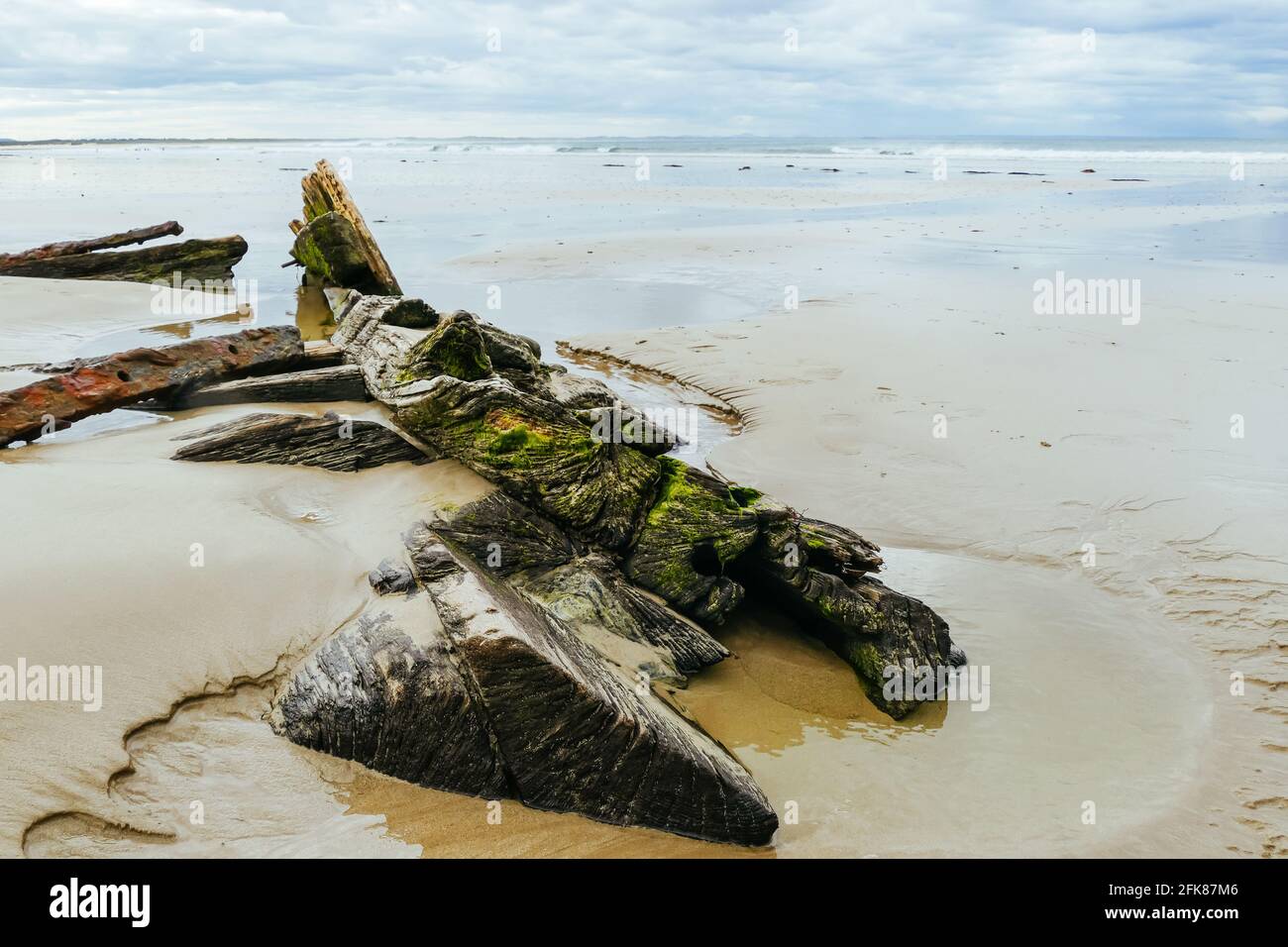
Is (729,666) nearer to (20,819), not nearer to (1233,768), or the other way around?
(1233,768)

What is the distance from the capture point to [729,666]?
5.66m

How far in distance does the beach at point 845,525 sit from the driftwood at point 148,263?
3.13 ft

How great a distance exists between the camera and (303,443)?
6441 millimetres

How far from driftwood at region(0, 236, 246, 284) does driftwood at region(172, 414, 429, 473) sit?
11815 mm

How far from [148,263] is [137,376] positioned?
11063 millimetres

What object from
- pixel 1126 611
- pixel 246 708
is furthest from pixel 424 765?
pixel 1126 611

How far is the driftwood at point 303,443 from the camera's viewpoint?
20.7 feet

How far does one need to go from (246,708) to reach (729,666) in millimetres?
2717

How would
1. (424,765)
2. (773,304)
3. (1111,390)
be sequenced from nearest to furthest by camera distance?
1. (424,765)
2. (1111,390)
3. (773,304)
